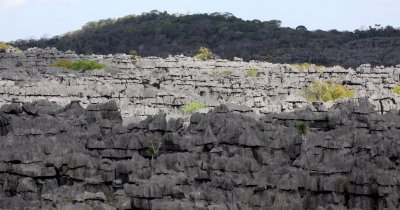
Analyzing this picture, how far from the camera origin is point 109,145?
2031 cm

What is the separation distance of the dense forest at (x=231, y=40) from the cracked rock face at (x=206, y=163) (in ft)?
195

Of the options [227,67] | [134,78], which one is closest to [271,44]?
[227,67]

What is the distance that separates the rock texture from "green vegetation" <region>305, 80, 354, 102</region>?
0.68 meters

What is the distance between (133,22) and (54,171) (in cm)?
12070

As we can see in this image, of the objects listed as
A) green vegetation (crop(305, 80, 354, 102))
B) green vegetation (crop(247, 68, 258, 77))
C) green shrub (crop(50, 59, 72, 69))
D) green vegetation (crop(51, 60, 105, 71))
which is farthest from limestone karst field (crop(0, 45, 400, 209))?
green shrub (crop(50, 59, 72, 69))

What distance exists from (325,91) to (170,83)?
358 inches

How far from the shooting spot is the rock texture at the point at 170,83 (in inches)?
1400

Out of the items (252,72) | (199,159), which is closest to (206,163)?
(199,159)

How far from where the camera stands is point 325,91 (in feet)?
156

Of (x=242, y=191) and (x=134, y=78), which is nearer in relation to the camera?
(x=242, y=191)

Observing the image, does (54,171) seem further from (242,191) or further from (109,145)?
(242,191)

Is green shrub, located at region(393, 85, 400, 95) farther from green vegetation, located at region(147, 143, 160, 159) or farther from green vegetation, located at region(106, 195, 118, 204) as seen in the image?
green vegetation, located at region(106, 195, 118, 204)

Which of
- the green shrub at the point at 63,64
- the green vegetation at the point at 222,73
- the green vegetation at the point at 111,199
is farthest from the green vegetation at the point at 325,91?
the green vegetation at the point at 111,199

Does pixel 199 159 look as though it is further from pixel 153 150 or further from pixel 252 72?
pixel 252 72
